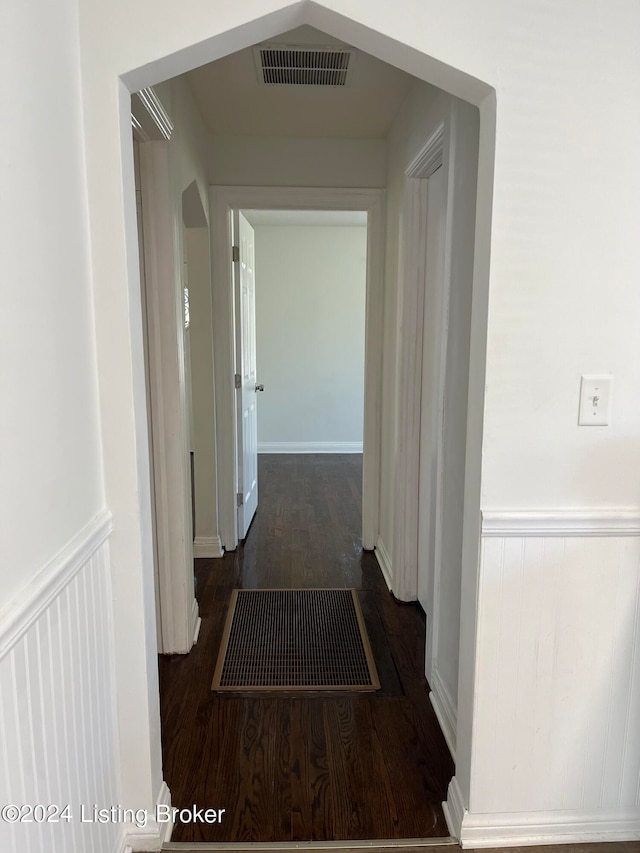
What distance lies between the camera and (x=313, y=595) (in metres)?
3.02

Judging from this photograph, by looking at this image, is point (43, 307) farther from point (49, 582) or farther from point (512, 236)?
point (512, 236)

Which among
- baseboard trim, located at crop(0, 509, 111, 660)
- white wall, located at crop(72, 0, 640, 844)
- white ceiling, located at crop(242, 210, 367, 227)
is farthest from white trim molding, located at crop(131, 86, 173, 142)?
white ceiling, located at crop(242, 210, 367, 227)

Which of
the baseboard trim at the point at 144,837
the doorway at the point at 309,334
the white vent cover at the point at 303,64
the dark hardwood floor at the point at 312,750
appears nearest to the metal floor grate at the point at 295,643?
the dark hardwood floor at the point at 312,750

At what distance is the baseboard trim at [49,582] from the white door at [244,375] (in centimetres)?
225

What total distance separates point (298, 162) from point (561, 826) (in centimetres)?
314

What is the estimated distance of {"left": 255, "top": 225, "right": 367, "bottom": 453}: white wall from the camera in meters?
6.19

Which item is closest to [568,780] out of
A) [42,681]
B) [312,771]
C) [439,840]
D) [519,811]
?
[519,811]

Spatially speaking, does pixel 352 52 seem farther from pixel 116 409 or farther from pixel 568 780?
pixel 568 780

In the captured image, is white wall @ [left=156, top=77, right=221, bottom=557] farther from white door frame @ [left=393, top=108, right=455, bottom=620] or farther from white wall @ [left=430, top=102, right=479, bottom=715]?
white wall @ [left=430, top=102, right=479, bottom=715]

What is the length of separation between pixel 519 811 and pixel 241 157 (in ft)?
10.4

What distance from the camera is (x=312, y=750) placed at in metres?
1.91

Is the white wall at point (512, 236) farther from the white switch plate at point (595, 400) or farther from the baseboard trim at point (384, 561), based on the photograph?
the baseboard trim at point (384, 561)

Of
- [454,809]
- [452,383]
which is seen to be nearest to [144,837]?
[454,809]

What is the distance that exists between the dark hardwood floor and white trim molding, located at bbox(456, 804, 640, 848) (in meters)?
0.16
